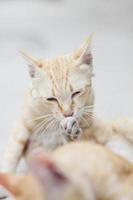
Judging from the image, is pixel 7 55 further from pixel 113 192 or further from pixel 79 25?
pixel 113 192

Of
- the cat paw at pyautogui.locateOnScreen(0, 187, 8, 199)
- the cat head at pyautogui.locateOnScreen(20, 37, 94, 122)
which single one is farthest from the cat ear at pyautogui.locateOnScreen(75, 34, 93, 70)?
the cat paw at pyautogui.locateOnScreen(0, 187, 8, 199)

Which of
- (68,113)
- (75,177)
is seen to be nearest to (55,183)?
(75,177)

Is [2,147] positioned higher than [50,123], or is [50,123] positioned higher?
[50,123]

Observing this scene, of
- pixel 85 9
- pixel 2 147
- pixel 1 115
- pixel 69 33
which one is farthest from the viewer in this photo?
pixel 85 9

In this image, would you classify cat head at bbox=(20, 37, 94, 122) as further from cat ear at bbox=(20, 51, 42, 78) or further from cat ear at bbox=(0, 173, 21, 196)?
cat ear at bbox=(0, 173, 21, 196)

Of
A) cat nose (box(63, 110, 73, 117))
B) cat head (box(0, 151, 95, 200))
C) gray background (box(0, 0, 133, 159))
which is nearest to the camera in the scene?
cat head (box(0, 151, 95, 200))

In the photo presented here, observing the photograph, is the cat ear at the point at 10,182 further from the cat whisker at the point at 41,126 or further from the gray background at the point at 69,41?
the gray background at the point at 69,41

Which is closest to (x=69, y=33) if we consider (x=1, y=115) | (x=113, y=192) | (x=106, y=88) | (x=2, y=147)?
(x=106, y=88)
